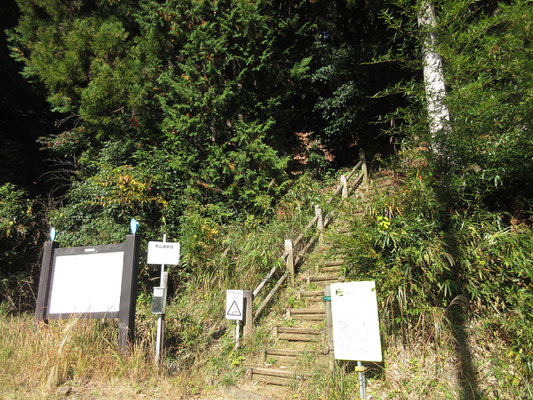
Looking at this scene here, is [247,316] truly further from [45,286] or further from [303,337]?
[45,286]

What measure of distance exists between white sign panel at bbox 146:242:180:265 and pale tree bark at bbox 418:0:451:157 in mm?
4646

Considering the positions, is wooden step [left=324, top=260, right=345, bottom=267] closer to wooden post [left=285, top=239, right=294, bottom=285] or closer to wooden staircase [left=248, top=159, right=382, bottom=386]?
wooden staircase [left=248, top=159, right=382, bottom=386]

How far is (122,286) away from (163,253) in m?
0.79

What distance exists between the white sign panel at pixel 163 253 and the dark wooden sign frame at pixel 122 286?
0.23m

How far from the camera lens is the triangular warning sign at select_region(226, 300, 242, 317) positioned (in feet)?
20.8

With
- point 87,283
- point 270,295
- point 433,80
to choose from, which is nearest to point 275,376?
point 270,295

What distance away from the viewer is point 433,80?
6500 mm

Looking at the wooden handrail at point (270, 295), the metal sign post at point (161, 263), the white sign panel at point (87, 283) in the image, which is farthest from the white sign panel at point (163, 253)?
the wooden handrail at point (270, 295)

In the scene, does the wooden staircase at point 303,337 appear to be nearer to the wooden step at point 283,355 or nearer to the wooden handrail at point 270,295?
the wooden step at point 283,355

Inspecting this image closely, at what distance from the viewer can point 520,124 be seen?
512cm

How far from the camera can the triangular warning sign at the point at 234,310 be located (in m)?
6.33

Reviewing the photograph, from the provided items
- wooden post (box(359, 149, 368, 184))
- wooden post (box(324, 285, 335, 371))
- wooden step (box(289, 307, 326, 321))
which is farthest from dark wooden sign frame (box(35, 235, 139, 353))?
wooden post (box(359, 149, 368, 184))

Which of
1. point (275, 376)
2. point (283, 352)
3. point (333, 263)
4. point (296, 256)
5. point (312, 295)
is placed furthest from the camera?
point (296, 256)

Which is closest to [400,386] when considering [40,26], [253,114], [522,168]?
[522,168]
